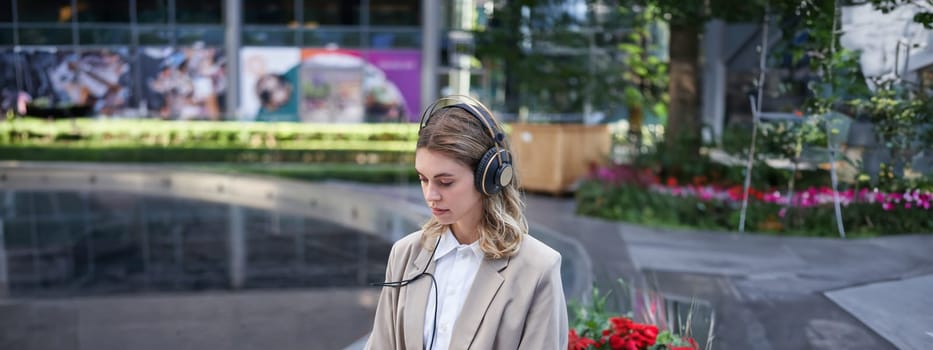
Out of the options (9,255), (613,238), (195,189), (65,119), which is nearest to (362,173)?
(195,189)

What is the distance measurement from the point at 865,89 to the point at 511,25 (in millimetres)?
8372

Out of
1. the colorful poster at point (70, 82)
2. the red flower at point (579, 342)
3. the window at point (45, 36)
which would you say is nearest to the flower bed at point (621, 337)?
the red flower at point (579, 342)

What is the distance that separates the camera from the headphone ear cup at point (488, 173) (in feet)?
8.03

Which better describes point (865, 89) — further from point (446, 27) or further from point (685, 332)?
point (446, 27)

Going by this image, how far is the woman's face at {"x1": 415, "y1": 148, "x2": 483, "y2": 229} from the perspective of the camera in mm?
2438

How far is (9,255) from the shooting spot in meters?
10.5

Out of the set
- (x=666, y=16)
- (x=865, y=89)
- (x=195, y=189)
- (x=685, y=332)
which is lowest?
(x=195, y=189)

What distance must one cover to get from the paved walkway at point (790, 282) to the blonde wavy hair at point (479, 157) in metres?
1.93

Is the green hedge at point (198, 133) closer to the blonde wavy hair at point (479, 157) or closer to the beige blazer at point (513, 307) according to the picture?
the blonde wavy hair at point (479, 157)

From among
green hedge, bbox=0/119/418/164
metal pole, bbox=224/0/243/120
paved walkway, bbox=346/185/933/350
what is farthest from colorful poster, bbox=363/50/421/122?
paved walkway, bbox=346/185/933/350

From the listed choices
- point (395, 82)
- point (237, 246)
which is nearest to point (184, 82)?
point (395, 82)

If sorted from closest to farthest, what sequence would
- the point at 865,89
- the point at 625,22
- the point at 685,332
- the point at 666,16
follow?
the point at 685,332 < the point at 865,89 < the point at 666,16 < the point at 625,22

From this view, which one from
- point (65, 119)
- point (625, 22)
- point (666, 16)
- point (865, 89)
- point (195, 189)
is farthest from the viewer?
point (65, 119)

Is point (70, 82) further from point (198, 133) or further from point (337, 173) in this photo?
point (337, 173)
